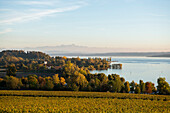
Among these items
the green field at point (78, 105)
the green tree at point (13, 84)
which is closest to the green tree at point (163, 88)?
the green field at point (78, 105)

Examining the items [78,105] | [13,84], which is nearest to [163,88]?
[78,105]

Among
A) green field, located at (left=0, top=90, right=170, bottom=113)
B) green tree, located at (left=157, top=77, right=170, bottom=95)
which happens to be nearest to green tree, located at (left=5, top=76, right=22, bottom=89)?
green field, located at (left=0, top=90, right=170, bottom=113)

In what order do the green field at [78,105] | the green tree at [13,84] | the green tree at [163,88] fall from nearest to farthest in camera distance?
the green field at [78,105], the green tree at [163,88], the green tree at [13,84]

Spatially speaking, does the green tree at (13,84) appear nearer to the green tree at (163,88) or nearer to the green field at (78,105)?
the green field at (78,105)

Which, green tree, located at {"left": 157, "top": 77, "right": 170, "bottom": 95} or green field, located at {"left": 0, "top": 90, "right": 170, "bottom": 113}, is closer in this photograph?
green field, located at {"left": 0, "top": 90, "right": 170, "bottom": 113}

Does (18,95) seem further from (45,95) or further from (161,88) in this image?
(161,88)

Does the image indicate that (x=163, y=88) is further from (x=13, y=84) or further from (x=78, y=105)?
(x=13, y=84)

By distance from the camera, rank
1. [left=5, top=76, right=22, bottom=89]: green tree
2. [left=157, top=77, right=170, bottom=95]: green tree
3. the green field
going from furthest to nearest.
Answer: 1. [left=5, top=76, right=22, bottom=89]: green tree
2. [left=157, top=77, right=170, bottom=95]: green tree
3. the green field

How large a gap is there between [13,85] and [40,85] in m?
6.84

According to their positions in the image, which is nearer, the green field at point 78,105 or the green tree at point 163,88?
the green field at point 78,105

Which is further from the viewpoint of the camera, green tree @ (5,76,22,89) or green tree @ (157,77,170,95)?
green tree @ (5,76,22,89)

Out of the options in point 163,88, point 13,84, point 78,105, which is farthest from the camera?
point 13,84

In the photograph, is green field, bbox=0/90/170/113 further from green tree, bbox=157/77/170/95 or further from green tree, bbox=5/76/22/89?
green tree, bbox=157/77/170/95

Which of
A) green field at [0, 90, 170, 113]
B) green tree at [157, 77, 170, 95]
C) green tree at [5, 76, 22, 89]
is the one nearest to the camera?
green field at [0, 90, 170, 113]
